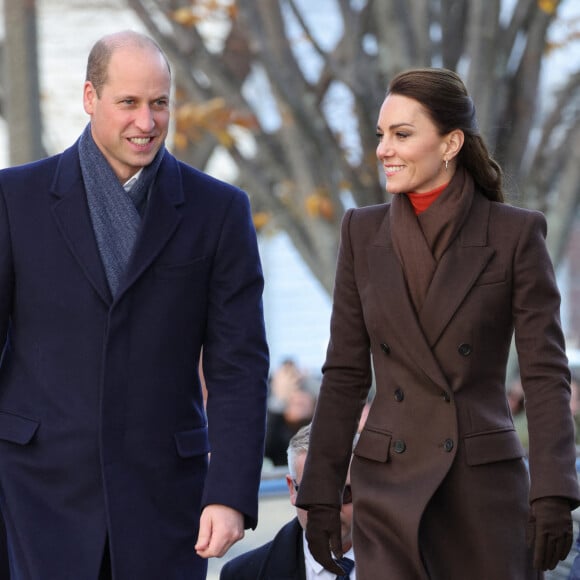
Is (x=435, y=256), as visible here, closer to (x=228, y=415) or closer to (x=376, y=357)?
(x=376, y=357)

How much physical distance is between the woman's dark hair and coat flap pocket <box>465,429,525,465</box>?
0.68m

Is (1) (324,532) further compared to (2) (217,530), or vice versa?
(1) (324,532)

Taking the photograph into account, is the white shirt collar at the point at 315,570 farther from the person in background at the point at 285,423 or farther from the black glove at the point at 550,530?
the person in background at the point at 285,423

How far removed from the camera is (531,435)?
12.7 ft

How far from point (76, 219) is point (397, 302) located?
34.3 inches

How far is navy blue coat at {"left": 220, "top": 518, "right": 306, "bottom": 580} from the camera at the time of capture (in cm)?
462

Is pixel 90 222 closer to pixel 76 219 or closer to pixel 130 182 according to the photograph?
pixel 76 219

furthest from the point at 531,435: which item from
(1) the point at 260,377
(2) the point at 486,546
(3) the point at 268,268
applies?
(3) the point at 268,268

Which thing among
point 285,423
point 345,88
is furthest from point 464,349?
point 285,423

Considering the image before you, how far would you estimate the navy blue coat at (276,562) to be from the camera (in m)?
4.62

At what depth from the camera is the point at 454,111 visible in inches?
160

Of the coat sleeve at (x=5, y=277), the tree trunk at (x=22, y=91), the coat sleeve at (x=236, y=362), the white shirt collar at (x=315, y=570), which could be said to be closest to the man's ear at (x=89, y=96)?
the coat sleeve at (x=5, y=277)

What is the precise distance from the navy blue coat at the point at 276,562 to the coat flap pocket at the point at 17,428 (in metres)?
1.12

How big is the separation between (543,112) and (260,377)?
6826mm
